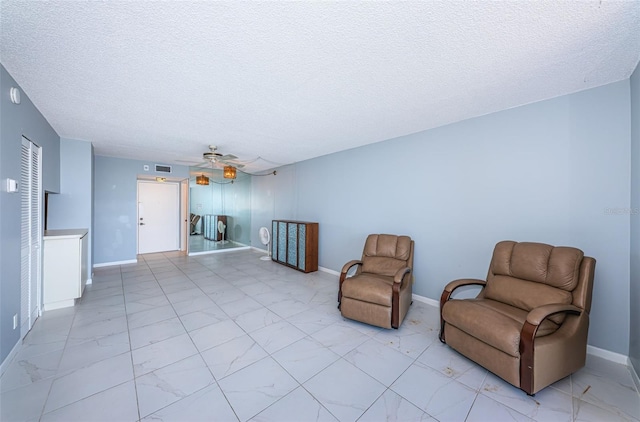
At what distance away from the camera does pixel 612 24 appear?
4.88ft

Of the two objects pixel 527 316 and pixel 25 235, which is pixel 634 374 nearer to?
pixel 527 316

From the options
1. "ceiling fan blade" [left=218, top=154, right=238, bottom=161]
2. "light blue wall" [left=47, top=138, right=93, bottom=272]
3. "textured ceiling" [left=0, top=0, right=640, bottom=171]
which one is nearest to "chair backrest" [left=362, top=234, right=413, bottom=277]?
"textured ceiling" [left=0, top=0, right=640, bottom=171]

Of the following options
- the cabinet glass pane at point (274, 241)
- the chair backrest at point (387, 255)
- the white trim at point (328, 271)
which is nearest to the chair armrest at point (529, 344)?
the chair backrest at point (387, 255)

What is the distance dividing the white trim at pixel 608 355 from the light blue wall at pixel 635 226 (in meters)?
0.09

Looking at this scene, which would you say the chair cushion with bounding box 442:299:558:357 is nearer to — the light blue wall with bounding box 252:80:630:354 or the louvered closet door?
the light blue wall with bounding box 252:80:630:354

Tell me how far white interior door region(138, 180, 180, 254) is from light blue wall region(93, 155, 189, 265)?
853mm

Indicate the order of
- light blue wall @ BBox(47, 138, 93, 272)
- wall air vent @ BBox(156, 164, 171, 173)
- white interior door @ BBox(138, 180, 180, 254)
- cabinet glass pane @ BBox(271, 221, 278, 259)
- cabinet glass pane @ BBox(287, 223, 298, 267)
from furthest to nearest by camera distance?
white interior door @ BBox(138, 180, 180, 254), wall air vent @ BBox(156, 164, 171, 173), cabinet glass pane @ BBox(271, 221, 278, 259), cabinet glass pane @ BBox(287, 223, 298, 267), light blue wall @ BBox(47, 138, 93, 272)

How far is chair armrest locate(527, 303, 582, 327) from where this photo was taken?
1718 mm

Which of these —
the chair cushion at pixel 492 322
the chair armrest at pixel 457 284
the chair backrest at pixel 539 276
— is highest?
the chair backrest at pixel 539 276

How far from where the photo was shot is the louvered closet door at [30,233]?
243cm

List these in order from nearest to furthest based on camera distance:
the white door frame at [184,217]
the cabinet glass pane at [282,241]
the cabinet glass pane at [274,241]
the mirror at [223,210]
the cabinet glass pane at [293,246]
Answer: the cabinet glass pane at [293,246] < the cabinet glass pane at [282,241] < the cabinet glass pane at [274,241] < the white door frame at [184,217] < the mirror at [223,210]

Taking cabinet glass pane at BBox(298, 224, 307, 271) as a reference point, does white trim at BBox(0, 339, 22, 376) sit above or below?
below

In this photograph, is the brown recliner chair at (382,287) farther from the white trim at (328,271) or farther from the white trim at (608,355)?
the white trim at (608,355)

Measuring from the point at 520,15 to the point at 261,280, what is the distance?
14.9 ft
